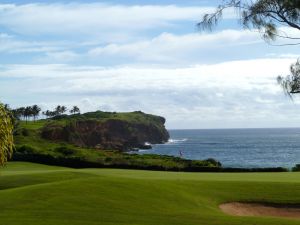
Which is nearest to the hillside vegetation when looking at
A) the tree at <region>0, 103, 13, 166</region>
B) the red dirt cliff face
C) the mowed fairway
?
the red dirt cliff face

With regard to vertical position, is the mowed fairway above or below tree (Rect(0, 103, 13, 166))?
below

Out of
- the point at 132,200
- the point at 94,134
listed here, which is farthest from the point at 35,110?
the point at 132,200

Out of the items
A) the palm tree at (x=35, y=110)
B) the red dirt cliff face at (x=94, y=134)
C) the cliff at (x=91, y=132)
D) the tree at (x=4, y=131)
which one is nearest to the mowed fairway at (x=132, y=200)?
the tree at (x=4, y=131)

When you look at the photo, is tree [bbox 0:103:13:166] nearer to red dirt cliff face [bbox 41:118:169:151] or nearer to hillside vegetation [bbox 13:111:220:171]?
hillside vegetation [bbox 13:111:220:171]

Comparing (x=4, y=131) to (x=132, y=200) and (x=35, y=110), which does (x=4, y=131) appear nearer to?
(x=132, y=200)

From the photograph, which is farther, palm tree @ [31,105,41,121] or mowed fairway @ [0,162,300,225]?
palm tree @ [31,105,41,121]

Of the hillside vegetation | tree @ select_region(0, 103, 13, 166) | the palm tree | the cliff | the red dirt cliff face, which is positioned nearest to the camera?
tree @ select_region(0, 103, 13, 166)

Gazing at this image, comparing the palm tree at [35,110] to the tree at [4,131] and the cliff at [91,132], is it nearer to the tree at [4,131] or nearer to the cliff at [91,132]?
the cliff at [91,132]

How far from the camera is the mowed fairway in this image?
20.6 metres

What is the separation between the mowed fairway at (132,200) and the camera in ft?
67.5

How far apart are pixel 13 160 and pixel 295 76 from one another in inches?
1939

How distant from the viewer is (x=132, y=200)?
24.5 metres

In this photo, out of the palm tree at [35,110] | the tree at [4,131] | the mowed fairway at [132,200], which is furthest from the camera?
the palm tree at [35,110]

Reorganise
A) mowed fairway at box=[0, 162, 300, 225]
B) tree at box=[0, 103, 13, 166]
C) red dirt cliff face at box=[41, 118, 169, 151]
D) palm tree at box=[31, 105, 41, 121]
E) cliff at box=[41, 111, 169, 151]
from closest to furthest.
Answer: tree at box=[0, 103, 13, 166]
mowed fairway at box=[0, 162, 300, 225]
red dirt cliff face at box=[41, 118, 169, 151]
cliff at box=[41, 111, 169, 151]
palm tree at box=[31, 105, 41, 121]
